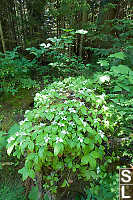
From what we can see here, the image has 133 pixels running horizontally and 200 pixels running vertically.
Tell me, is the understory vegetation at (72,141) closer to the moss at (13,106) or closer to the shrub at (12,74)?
the moss at (13,106)

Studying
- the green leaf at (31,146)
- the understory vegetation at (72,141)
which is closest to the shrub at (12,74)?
the understory vegetation at (72,141)

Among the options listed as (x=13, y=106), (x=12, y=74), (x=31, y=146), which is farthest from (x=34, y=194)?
(x=12, y=74)

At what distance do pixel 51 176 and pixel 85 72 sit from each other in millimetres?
2312

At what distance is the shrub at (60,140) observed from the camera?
1.11 m

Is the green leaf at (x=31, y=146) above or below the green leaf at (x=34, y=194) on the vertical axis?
above

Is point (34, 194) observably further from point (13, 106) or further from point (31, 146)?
point (13, 106)

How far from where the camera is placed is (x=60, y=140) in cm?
108

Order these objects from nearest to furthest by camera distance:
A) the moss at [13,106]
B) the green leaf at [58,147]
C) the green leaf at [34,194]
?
1. the green leaf at [58,147]
2. the green leaf at [34,194]
3. the moss at [13,106]

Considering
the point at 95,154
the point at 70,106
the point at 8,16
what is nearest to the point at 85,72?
the point at 70,106

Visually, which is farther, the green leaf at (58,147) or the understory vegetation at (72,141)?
the understory vegetation at (72,141)

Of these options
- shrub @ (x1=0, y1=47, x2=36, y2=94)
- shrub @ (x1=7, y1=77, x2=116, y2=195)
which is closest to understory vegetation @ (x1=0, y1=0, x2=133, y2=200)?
shrub @ (x1=7, y1=77, x2=116, y2=195)

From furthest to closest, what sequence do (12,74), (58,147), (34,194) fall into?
(12,74)
(34,194)
(58,147)

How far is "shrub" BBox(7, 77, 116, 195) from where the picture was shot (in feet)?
3.63

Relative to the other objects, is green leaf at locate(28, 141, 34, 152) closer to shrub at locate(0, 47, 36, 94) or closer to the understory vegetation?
the understory vegetation
